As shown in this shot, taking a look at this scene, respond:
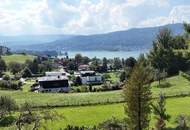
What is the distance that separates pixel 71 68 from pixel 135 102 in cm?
14175

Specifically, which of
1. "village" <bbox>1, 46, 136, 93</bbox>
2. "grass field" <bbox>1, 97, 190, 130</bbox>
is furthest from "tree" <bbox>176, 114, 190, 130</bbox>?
"village" <bbox>1, 46, 136, 93</bbox>

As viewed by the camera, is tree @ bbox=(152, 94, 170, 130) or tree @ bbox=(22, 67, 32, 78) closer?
tree @ bbox=(152, 94, 170, 130)

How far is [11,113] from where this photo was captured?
51656 millimetres

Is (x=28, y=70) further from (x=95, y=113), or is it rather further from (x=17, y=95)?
(x=95, y=113)

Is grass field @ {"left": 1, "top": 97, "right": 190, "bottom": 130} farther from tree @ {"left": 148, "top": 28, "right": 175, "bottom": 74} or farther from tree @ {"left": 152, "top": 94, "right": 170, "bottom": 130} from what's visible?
tree @ {"left": 148, "top": 28, "right": 175, "bottom": 74}

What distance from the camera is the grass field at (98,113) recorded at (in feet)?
147

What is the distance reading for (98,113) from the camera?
171ft

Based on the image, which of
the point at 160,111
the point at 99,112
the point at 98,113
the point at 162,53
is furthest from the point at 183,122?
the point at 162,53

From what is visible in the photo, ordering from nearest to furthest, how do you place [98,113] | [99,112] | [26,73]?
[98,113] < [99,112] < [26,73]

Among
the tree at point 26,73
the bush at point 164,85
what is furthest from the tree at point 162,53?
the tree at point 26,73

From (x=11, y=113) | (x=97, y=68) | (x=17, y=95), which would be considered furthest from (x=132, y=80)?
(x=97, y=68)

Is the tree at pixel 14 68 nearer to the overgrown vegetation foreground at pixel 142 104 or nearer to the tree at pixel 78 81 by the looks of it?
the tree at pixel 78 81

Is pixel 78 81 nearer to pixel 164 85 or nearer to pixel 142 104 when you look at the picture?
pixel 164 85

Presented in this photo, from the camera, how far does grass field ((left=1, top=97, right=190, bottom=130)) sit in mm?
44906
